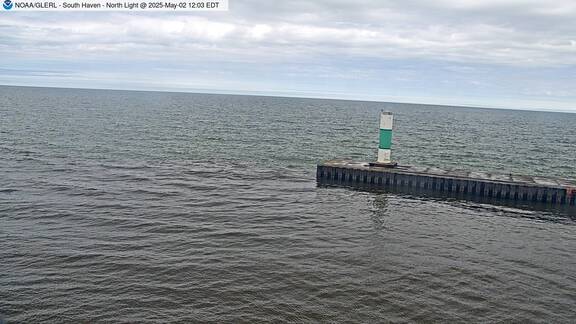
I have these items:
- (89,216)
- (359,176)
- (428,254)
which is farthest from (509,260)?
(89,216)

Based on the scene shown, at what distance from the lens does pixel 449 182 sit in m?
36.8

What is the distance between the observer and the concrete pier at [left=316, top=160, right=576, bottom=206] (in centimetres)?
3466

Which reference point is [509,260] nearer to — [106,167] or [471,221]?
[471,221]

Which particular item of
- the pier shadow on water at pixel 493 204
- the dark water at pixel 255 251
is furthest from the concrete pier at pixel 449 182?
the dark water at pixel 255 251

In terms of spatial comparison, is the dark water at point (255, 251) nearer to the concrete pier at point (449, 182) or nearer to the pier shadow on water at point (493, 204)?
the pier shadow on water at point (493, 204)

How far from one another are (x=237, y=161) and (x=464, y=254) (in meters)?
31.3

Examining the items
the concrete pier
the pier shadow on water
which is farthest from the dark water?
the concrete pier

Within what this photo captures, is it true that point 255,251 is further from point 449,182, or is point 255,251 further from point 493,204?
point 493,204

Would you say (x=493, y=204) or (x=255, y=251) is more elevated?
(x=493, y=204)

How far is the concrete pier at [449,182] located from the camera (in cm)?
3466

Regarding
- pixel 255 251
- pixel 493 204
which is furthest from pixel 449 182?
pixel 255 251

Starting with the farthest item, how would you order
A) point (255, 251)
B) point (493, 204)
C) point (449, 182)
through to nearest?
point (449, 182)
point (493, 204)
point (255, 251)

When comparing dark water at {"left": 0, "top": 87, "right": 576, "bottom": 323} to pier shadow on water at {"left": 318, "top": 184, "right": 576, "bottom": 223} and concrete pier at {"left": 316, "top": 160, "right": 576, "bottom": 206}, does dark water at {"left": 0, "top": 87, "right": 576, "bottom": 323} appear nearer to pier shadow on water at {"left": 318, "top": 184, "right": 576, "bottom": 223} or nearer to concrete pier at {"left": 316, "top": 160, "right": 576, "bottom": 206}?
pier shadow on water at {"left": 318, "top": 184, "right": 576, "bottom": 223}

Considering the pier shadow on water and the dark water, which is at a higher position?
the pier shadow on water
